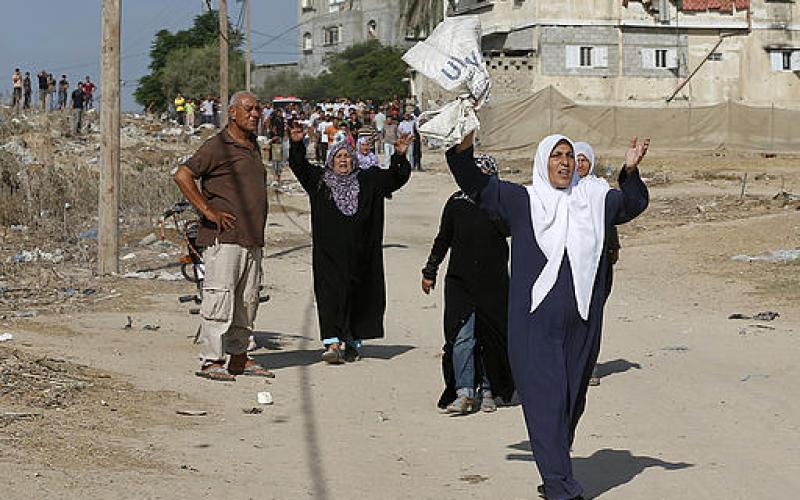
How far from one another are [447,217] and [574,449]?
7.06 feet

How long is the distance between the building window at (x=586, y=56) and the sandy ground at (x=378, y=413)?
35.7 metres

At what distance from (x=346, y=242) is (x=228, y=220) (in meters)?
1.60

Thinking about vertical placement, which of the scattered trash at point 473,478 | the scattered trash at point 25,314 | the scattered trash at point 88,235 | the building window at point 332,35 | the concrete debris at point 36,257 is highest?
the building window at point 332,35

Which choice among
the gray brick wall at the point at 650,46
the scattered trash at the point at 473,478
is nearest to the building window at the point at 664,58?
the gray brick wall at the point at 650,46

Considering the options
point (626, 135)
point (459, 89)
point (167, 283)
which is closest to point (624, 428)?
point (459, 89)

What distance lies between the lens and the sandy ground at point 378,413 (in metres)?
7.15

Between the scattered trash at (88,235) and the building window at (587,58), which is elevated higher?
the building window at (587,58)

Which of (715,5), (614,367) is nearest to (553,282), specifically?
(614,367)

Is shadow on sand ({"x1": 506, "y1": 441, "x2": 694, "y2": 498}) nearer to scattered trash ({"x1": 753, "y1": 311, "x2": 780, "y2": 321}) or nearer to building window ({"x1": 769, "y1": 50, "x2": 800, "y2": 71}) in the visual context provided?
scattered trash ({"x1": 753, "y1": 311, "x2": 780, "y2": 321})

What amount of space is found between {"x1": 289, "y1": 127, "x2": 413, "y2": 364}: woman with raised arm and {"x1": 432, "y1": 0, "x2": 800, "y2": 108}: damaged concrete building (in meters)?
39.6

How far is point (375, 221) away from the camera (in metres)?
11.6

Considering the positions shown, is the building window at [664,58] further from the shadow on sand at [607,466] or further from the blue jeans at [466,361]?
the shadow on sand at [607,466]

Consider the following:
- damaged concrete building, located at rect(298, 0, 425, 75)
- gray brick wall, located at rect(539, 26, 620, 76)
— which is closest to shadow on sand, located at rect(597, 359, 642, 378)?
gray brick wall, located at rect(539, 26, 620, 76)

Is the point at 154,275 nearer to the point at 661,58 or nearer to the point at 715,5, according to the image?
the point at 661,58
